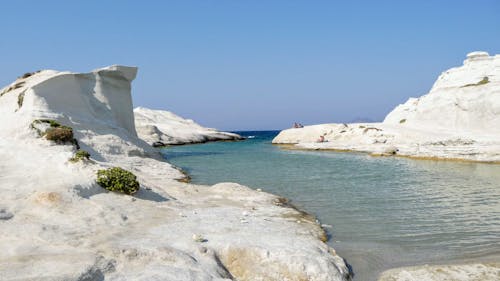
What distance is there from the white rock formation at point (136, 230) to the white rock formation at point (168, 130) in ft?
209

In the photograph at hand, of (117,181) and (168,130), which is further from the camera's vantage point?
(168,130)

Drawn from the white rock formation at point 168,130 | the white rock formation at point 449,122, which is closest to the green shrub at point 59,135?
the white rock formation at point 449,122

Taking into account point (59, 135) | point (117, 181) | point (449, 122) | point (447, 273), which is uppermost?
point (449, 122)

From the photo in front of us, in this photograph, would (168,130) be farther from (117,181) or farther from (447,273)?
(447,273)

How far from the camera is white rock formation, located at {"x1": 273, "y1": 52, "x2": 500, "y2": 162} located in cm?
5503

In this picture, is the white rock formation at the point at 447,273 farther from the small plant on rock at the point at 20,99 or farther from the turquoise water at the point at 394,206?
the small plant on rock at the point at 20,99

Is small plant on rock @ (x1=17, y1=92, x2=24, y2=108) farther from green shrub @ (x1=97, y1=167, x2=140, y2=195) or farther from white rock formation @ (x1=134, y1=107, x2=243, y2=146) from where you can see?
white rock formation @ (x1=134, y1=107, x2=243, y2=146)

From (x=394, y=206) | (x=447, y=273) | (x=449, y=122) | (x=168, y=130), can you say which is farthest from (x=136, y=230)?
(x=168, y=130)

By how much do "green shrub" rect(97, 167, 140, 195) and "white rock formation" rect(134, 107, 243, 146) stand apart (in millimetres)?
69757

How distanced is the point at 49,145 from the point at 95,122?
14048mm

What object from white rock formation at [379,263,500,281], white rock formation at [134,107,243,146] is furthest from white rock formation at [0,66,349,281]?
white rock formation at [134,107,243,146]

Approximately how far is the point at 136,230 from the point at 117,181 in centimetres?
552

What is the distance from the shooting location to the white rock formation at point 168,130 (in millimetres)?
90812

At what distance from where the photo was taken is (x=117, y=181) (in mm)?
18484
